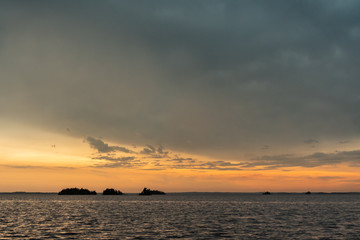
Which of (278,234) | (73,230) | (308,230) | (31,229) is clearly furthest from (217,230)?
(31,229)

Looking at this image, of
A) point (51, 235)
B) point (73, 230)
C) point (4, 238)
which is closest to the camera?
point (4, 238)

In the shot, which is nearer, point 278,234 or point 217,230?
point 278,234

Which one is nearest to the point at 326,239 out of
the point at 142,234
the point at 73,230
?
the point at 142,234

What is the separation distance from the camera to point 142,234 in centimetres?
5106

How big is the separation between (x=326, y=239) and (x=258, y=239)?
10.5 m

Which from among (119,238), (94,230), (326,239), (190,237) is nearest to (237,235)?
(190,237)

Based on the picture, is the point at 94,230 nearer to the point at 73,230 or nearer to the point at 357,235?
the point at 73,230

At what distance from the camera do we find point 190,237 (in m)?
48.1

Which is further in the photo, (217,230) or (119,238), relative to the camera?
(217,230)

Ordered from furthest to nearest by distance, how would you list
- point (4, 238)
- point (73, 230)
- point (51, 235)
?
1. point (73, 230)
2. point (51, 235)
3. point (4, 238)

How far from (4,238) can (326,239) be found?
48.1 m

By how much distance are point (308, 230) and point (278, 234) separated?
29.9 feet

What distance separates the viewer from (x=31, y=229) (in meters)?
56.9

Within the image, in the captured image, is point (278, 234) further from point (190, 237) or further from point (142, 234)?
point (142, 234)
